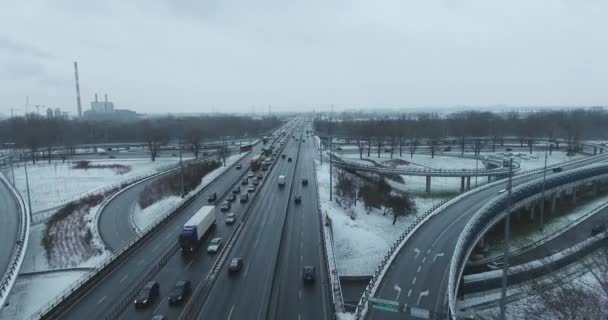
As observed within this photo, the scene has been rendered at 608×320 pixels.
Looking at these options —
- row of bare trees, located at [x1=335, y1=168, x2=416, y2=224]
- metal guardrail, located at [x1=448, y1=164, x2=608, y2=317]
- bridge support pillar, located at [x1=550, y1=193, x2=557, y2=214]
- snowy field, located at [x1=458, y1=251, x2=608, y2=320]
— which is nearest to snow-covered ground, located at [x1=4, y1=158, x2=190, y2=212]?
row of bare trees, located at [x1=335, y1=168, x2=416, y2=224]

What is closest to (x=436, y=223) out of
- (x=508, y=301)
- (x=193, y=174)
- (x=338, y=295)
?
(x=508, y=301)

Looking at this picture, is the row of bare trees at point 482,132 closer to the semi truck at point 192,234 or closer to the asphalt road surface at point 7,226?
Answer: the semi truck at point 192,234

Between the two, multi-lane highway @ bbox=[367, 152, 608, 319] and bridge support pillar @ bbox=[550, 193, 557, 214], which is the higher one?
multi-lane highway @ bbox=[367, 152, 608, 319]

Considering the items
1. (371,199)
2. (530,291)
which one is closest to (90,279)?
(530,291)

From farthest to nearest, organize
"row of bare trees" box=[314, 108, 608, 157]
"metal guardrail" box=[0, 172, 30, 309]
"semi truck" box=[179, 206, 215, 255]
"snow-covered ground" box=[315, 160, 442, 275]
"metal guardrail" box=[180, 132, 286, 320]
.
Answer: "row of bare trees" box=[314, 108, 608, 157], "snow-covered ground" box=[315, 160, 442, 275], "semi truck" box=[179, 206, 215, 255], "metal guardrail" box=[0, 172, 30, 309], "metal guardrail" box=[180, 132, 286, 320]

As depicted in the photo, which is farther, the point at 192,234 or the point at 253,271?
the point at 192,234

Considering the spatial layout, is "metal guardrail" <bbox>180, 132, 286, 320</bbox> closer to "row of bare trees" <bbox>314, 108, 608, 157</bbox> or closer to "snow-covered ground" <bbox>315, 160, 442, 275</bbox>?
"snow-covered ground" <bbox>315, 160, 442, 275</bbox>

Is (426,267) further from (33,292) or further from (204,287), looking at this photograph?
(33,292)
